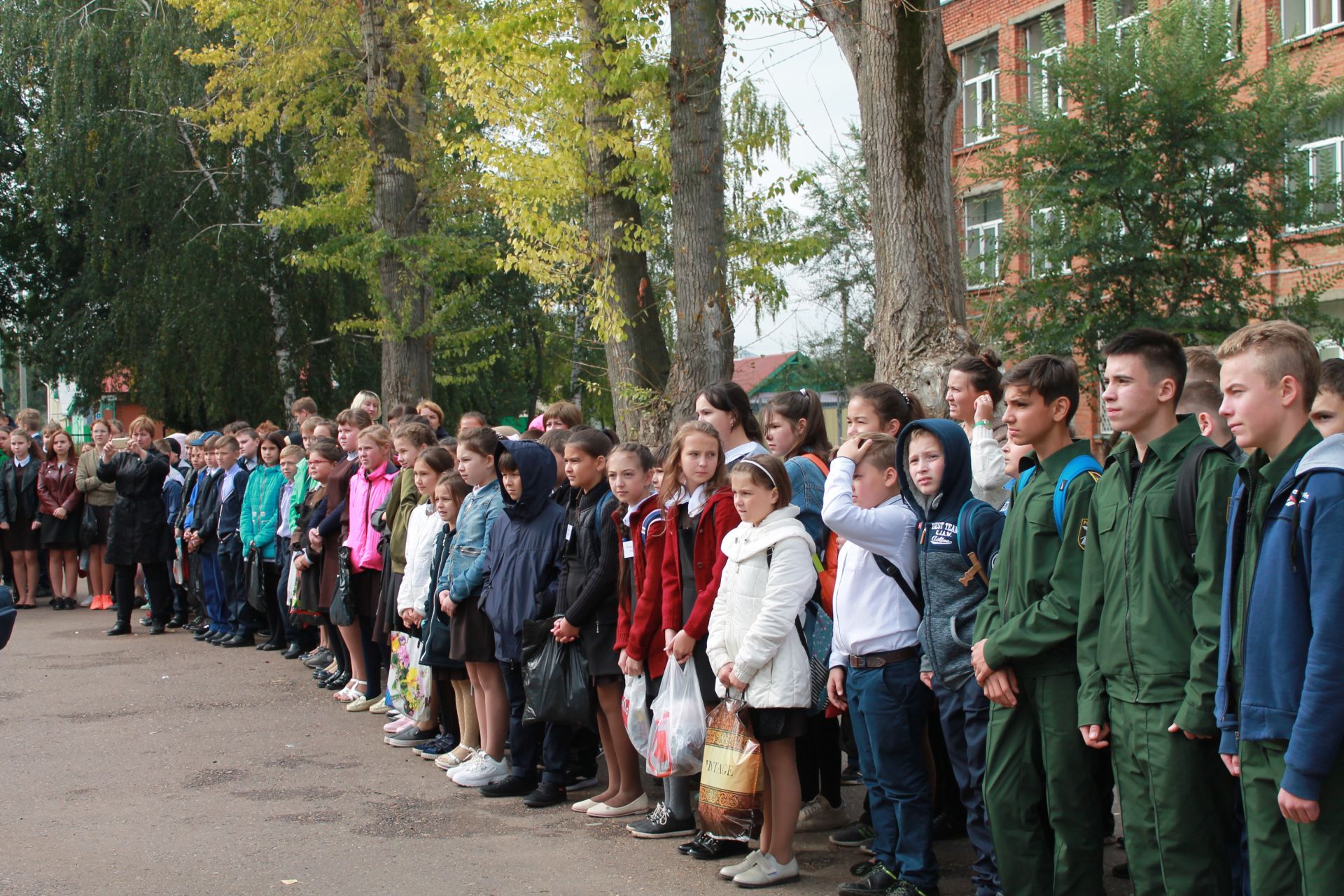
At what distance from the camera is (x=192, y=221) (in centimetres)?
2895

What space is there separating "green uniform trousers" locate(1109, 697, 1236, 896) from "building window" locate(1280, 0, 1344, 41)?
22.4m

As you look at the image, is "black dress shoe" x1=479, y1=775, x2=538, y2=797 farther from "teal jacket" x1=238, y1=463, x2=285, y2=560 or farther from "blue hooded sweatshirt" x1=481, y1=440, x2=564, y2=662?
"teal jacket" x1=238, y1=463, x2=285, y2=560

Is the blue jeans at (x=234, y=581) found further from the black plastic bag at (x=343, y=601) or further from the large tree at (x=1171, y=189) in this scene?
the large tree at (x=1171, y=189)

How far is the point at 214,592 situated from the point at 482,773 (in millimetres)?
7021

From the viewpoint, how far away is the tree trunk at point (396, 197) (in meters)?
19.1

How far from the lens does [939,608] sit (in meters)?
4.88

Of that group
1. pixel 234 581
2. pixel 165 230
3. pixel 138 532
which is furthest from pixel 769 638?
pixel 165 230

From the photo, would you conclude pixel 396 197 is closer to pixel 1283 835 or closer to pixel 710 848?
pixel 710 848

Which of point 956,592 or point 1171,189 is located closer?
point 956,592

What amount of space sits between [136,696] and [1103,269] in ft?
49.7

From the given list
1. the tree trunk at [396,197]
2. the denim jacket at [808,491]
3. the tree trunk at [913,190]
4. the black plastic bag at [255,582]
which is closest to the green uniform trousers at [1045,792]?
the denim jacket at [808,491]

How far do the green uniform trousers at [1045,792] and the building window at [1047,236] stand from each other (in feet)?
51.4

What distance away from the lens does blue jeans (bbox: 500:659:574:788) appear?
22.6ft

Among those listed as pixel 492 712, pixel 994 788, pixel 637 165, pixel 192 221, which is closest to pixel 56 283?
pixel 192 221
